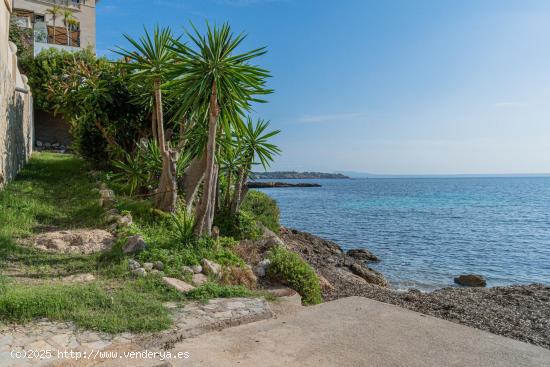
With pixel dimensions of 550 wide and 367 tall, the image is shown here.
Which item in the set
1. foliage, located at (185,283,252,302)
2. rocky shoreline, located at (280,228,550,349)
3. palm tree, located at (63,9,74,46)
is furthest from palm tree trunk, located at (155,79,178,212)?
palm tree, located at (63,9,74,46)

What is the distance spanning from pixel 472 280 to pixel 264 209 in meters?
7.37

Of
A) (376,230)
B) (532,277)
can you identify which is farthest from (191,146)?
(376,230)

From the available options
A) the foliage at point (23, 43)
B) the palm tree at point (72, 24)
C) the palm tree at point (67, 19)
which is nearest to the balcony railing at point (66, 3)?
the palm tree at point (67, 19)

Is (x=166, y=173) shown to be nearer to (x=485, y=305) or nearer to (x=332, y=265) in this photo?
(x=332, y=265)

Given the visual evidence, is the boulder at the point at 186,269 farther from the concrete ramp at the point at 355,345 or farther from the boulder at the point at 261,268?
the concrete ramp at the point at 355,345

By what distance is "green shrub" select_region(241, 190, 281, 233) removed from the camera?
505 inches

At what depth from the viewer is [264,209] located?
43.5ft

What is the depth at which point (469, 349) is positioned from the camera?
14.2ft

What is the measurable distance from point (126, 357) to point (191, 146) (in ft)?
20.5

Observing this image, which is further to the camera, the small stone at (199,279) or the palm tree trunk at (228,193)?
the palm tree trunk at (228,193)

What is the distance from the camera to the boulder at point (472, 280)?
511 inches

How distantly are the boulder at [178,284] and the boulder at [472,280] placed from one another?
1077cm

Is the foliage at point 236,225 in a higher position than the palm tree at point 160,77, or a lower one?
lower

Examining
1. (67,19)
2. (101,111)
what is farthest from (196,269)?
(67,19)
